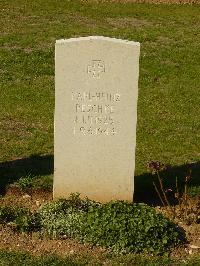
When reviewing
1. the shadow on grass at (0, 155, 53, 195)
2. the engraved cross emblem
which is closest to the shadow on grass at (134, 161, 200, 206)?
the shadow on grass at (0, 155, 53, 195)

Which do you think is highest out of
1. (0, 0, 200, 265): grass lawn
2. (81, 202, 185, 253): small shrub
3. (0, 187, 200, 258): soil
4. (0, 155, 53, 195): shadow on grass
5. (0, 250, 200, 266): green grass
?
(0, 0, 200, 265): grass lawn

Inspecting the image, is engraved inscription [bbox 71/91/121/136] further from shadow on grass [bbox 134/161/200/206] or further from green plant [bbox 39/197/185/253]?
shadow on grass [bbox 134/161/200/206]

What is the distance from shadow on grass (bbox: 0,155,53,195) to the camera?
907cm

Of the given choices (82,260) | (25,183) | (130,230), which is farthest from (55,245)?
(25,183)

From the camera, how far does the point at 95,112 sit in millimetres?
8086

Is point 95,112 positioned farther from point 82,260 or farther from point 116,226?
point 82,260

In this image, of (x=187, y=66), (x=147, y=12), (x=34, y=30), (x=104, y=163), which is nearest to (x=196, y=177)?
(x=104, y=163)

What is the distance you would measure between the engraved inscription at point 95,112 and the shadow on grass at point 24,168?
1446 mm

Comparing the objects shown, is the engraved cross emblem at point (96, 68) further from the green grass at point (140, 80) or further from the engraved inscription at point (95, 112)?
the green grass at point (140, 80)

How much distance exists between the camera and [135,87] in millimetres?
7930

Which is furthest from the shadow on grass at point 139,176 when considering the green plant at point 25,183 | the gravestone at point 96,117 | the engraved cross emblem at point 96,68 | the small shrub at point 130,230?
the engraved cross emblem at point 96,68

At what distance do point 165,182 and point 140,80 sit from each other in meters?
4.97

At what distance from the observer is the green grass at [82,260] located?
7191 mm

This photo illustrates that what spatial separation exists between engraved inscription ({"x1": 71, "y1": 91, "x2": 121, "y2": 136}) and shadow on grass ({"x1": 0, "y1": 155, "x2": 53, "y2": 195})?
1446 mm
